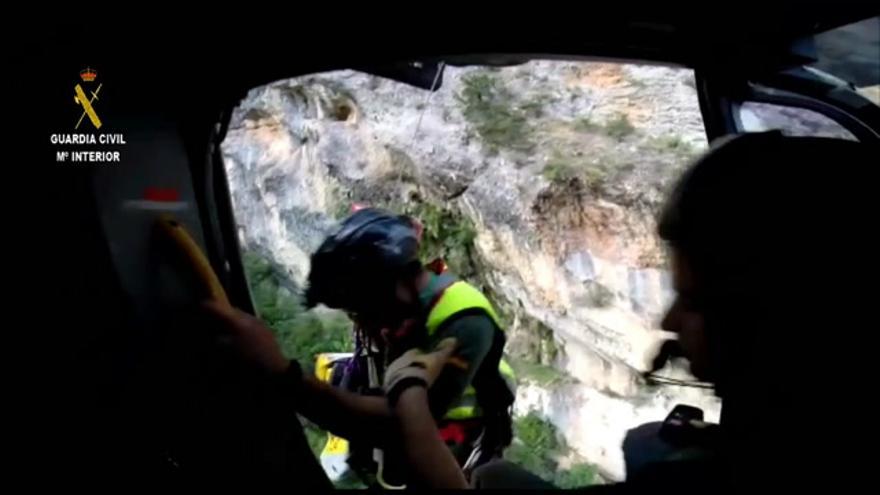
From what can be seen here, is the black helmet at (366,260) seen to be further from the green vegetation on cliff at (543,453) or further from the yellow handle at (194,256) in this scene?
the green vegetation on cliff at (543,453)

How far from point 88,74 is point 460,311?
494 mm

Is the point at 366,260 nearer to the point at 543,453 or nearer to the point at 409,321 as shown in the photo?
the point at 409,321

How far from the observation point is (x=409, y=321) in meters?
1.09

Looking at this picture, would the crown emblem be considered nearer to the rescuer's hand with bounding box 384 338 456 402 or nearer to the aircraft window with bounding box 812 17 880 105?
the rescuer's hand with bounding box 384 338 456 402

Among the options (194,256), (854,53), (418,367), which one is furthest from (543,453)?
(854,53)

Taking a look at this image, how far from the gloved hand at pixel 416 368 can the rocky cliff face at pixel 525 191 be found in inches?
3.0

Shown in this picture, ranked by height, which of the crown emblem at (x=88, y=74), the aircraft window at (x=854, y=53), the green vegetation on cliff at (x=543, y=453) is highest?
the aircraft window at (x=854, y=53)

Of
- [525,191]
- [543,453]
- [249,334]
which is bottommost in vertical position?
[543,453]

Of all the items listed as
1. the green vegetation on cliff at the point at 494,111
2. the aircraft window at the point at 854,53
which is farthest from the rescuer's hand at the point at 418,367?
the aircraft window at the point at 854,53

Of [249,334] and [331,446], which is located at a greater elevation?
[249,334]

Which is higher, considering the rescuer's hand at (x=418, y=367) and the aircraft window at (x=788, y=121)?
the aircraft window at (x=788, y=121)

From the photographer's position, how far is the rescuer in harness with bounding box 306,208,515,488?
108cm

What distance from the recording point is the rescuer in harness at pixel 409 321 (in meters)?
1.08

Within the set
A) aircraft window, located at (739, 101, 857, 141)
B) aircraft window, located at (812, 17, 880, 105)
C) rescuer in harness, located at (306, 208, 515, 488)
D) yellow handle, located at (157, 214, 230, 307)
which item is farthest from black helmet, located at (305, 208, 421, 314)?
aircraft window, located at (812, 17, 880, 105)
